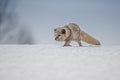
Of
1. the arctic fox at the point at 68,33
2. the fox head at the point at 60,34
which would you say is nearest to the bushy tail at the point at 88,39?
the arctic fox at the point at 68,33

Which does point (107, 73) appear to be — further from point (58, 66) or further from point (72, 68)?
point (58, 66)

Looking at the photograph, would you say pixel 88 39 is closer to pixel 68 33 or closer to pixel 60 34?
pixel 68 33

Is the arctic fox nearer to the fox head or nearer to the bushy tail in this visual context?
the fox head

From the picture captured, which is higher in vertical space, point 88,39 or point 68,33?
point 68,33

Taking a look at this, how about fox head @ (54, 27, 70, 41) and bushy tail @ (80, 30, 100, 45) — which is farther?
bushy tail @ (80, 30, 100, 45)

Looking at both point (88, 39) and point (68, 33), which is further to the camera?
point (88, 39)

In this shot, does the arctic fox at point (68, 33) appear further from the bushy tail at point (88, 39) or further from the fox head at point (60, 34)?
the bushy tail at point (88, 39)

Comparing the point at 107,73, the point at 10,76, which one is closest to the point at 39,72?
the point at 10,76

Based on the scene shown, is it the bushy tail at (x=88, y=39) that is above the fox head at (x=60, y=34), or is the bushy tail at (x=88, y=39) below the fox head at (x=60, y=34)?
below

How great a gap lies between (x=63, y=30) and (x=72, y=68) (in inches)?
132

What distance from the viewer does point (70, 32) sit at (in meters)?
5.52

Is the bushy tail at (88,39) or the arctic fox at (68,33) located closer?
the arctic fox at (68,33)

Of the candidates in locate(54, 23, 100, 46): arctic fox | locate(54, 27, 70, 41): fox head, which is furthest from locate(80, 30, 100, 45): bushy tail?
locate(54, 27, 70, 41): fox head

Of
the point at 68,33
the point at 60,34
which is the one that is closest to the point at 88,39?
the point at 68,33
